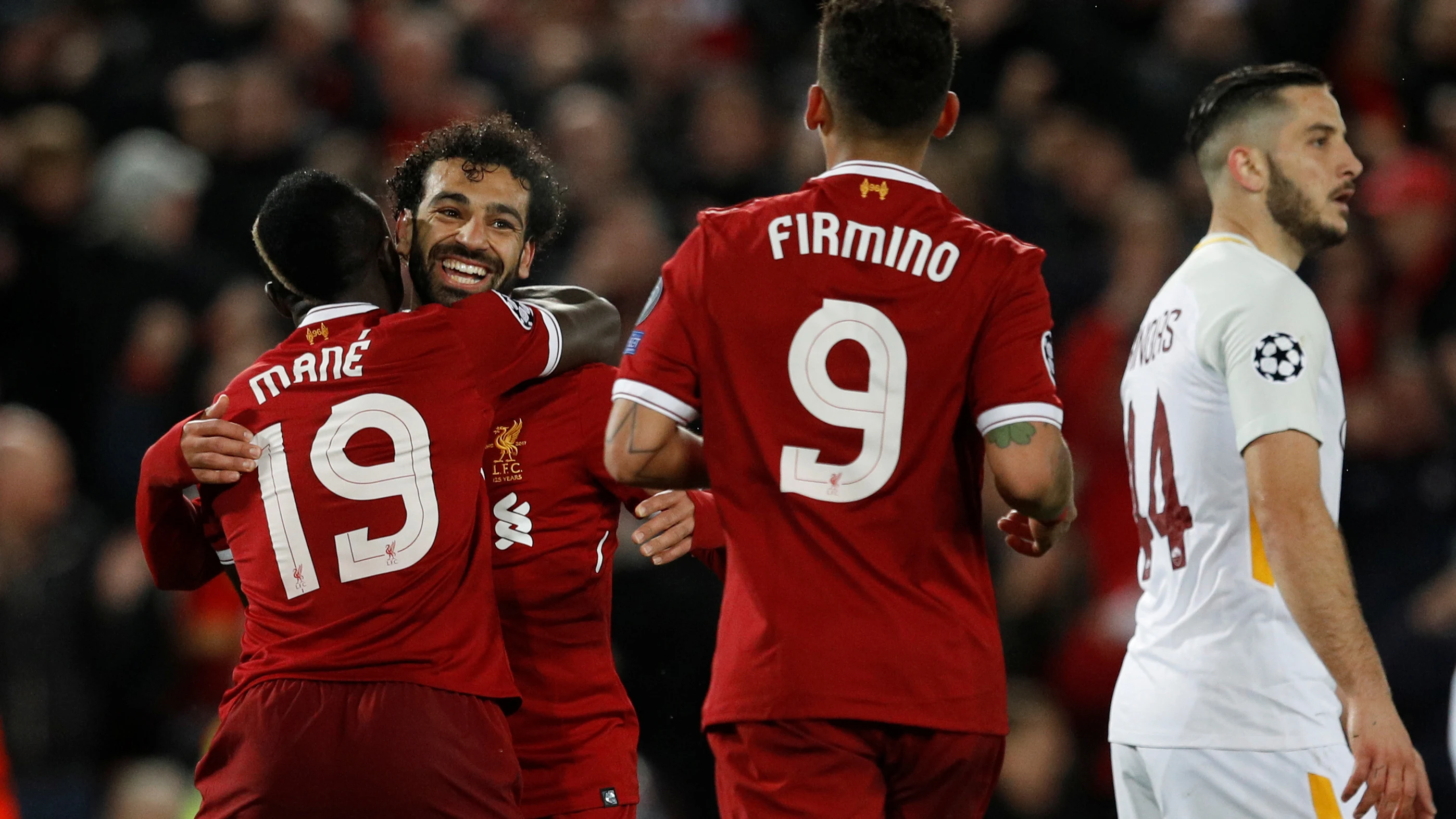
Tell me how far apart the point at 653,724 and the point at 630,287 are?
210 centimetres

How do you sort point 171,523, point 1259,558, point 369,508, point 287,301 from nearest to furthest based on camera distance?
point 369,508 < point 1259,558 < point 171,523 < point 287,301

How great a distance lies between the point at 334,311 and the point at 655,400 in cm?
100

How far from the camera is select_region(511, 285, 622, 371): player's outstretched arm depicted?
390 centimetres

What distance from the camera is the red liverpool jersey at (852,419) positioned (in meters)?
2.94

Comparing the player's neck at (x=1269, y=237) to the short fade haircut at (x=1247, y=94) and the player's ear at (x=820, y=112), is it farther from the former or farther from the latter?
the player's ear at (x=820, y=112)

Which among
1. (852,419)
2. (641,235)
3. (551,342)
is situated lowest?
(852,419)

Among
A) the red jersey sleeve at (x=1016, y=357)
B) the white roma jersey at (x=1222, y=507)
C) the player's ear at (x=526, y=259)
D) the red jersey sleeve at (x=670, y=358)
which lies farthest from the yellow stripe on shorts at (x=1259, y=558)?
the player's ear at (x=526, y=259)

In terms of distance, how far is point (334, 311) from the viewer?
12.0ft

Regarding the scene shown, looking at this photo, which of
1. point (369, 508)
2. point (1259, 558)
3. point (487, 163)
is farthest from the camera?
point (487, 163)

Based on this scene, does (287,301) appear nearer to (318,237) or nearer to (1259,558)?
(318,237)

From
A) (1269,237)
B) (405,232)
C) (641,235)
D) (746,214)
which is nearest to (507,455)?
(405,232)

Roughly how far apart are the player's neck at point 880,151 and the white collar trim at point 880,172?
0.03 ft

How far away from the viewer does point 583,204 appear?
824 cm

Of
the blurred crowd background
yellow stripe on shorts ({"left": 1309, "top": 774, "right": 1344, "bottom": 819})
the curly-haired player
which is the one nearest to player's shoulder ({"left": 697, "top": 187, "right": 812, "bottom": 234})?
the curly-haired player
